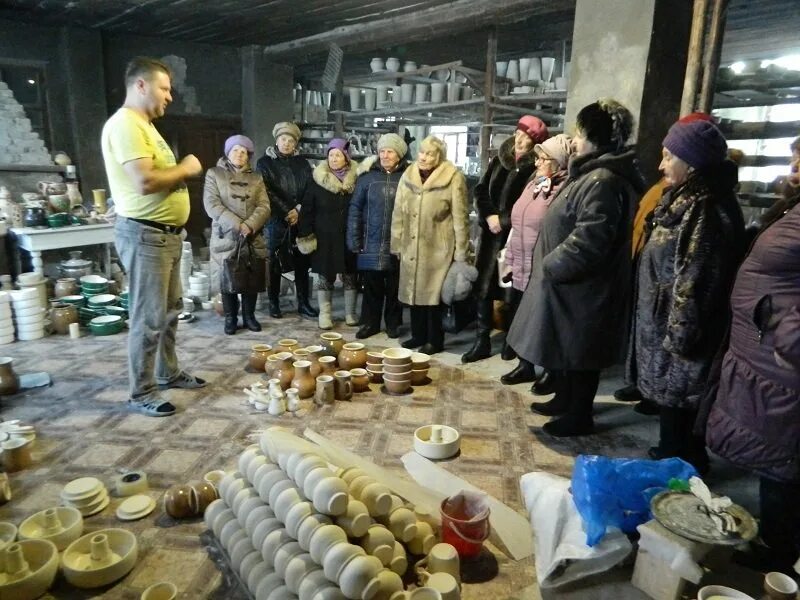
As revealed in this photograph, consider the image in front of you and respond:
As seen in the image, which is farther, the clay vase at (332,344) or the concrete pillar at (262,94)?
the concrete pillar at (262,94)

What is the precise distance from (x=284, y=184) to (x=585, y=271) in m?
2.86

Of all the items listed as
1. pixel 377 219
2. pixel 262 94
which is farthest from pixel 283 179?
pixel 262 94

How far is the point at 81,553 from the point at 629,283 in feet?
8.15

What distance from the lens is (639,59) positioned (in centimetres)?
324

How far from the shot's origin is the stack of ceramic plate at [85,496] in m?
2.08

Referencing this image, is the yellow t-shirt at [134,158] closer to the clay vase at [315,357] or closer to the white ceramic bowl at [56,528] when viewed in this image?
the clay vase at [315,357]

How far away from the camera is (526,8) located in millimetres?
4570

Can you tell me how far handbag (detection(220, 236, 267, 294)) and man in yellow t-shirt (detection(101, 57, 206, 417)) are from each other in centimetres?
109

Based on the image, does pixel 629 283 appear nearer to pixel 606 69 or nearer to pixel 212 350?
pixel 606 69

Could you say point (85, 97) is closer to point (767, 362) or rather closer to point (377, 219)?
point (377, 219)

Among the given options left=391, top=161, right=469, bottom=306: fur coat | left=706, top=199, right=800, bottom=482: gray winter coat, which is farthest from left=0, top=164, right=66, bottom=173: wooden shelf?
left=706, top=199, right=800, bottom=482: gray winter coat

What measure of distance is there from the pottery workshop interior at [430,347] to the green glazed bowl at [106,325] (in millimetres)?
17

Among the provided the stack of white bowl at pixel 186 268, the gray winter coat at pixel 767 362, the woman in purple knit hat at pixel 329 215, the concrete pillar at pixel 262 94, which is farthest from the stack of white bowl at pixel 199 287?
the gray winter coat at pixel 767 362

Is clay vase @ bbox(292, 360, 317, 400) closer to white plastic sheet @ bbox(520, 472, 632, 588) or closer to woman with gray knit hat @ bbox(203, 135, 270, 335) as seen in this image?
woman with gray knit hat @ bbox(203, 135, 270, 335)
